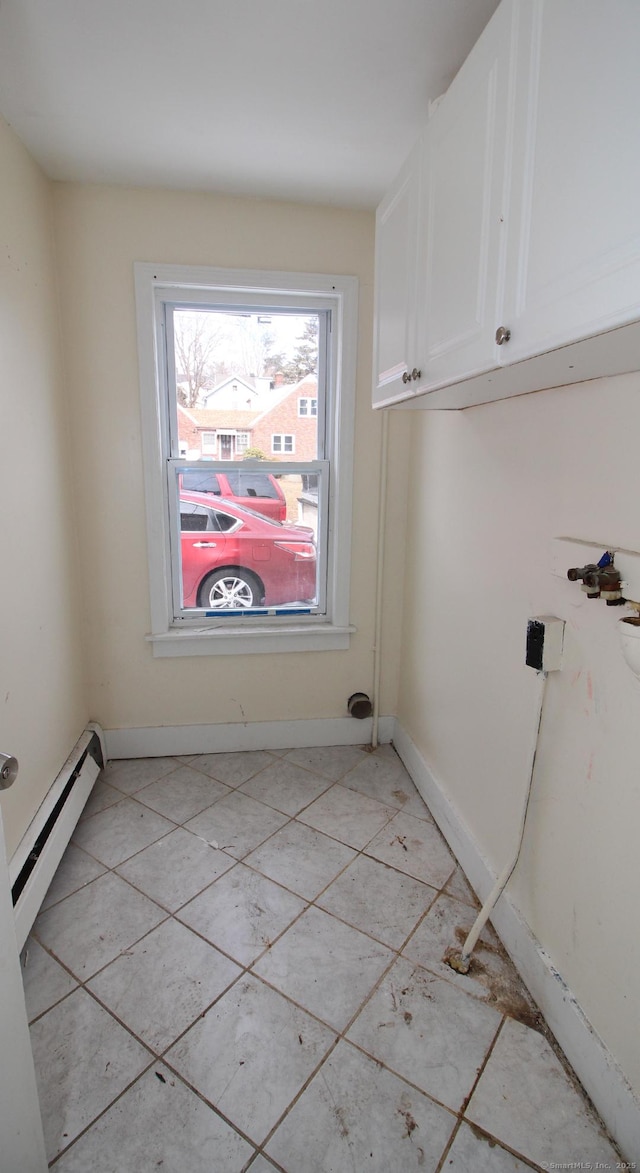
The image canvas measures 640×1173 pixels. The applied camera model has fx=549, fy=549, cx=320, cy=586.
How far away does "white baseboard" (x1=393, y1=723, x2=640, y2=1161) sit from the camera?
43.1 inches

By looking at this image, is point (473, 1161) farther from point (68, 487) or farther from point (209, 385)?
point (209, 385)

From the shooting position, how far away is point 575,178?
31.9 inches

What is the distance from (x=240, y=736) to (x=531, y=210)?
2.32 m

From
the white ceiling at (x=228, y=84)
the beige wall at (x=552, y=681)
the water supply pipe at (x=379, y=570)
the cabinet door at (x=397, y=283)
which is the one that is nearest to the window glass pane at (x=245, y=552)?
the water supply pipe at (x=379, y=570)

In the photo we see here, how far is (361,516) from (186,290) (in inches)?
46.6

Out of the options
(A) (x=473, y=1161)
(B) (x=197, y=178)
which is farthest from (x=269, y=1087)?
(B) (x=197, y=178)

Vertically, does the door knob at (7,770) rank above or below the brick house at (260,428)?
below

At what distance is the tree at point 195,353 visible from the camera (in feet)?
7.61

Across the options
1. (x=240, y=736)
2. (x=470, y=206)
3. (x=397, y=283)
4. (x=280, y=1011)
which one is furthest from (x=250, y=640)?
(x=470, y=206)

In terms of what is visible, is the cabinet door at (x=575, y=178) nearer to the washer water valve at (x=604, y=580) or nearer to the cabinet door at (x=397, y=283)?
the washer water valve at (x=604, y=580)

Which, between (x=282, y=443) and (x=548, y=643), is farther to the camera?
(x=282, y=443)

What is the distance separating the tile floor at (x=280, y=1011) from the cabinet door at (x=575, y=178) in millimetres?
1560

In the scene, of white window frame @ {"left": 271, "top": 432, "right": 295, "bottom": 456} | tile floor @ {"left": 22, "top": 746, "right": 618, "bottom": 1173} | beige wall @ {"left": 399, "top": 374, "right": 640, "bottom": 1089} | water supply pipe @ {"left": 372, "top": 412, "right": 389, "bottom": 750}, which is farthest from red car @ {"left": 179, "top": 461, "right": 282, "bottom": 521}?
tile floor @ {"left": 22, "top": 746, "right": 618, "bottom": 1173}

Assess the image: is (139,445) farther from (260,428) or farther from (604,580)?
(604,580)
